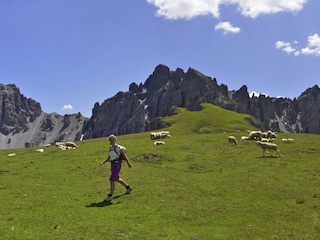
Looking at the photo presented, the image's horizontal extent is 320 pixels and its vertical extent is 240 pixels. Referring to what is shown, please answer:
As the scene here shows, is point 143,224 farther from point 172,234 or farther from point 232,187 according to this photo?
point 232,187

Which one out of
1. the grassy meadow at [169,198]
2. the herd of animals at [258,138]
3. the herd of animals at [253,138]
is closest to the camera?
the grassy meadow at [169,198]

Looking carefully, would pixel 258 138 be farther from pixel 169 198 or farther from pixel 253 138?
pixel 169 198

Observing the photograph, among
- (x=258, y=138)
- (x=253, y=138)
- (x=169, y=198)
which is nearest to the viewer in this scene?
(x=169, y=198)

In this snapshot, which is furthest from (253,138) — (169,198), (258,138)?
(169,198)

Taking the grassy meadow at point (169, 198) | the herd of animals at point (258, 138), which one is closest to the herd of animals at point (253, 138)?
the herd of animals at point (258, 138)

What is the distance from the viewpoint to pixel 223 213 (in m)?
20.4

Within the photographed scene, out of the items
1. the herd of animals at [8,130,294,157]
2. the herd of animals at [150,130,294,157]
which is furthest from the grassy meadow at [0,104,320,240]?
the herd of animals at [8,130,294,157]

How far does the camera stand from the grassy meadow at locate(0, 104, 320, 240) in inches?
682

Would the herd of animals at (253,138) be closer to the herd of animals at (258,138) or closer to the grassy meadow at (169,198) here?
the herd of animals at (258,138)

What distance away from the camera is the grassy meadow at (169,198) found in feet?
56.9

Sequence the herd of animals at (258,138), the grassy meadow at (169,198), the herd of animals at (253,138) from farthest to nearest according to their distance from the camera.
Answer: the herd of animals at (253,138), the herd of animals at (258,138), the grassy meadow at (169,198)

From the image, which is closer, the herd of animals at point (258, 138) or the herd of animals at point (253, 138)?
the herd of animals at point (258, 138)

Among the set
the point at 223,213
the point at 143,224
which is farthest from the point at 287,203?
the point at 143,224

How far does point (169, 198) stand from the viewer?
77.7 ft
